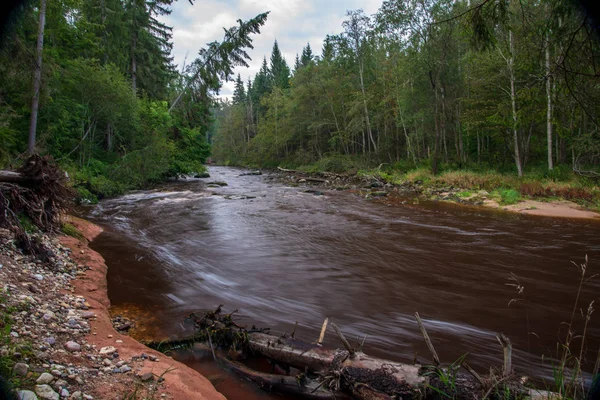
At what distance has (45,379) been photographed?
236cm

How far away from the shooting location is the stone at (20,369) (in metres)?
2.33

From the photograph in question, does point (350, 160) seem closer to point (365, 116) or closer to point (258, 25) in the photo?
point (365, 116)

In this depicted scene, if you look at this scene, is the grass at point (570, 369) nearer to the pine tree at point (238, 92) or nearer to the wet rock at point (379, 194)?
the wet rock at point (379, 194)

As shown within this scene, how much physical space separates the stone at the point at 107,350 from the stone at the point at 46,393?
2.75 feet

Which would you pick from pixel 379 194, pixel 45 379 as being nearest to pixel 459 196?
pixel 379 194

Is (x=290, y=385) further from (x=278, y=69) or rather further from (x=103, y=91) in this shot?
(x=278, y=69)

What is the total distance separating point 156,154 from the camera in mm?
20750

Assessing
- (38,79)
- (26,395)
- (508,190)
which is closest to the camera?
(26,395)

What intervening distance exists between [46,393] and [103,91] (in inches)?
735

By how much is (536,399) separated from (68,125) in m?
20.4

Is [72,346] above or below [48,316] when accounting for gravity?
below

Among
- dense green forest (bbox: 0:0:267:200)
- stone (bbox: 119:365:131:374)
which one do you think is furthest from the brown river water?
dense green forest (bbox: 0:0:267:200)

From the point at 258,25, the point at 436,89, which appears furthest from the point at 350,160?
the point at 258,25

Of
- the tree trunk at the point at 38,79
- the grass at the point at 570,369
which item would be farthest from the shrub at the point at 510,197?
the tree trunk at the point at 38,79
